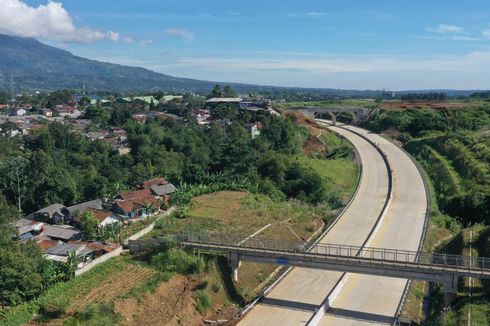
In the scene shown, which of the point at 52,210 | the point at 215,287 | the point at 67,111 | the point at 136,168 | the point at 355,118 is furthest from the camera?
the point at 67,111

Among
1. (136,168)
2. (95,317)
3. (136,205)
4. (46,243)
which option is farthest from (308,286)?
(136,168)

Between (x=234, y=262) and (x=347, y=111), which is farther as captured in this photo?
(x=347, y=111)

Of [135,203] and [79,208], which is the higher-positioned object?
[135,203]

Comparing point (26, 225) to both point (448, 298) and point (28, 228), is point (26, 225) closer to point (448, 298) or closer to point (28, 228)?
point (28, 228)

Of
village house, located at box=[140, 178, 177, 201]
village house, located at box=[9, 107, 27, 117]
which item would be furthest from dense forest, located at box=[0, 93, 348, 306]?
village house, located at box=[9, 107, 27, 117]

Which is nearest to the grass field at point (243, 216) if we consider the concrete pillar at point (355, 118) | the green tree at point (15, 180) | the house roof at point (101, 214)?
the house roof at point (101, 214)

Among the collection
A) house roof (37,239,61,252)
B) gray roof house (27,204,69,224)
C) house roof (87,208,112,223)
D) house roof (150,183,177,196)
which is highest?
house roof (150,183,177,196)

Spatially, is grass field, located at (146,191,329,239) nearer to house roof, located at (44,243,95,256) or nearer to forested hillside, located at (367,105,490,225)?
house roof, located at (44,243,95,256)
